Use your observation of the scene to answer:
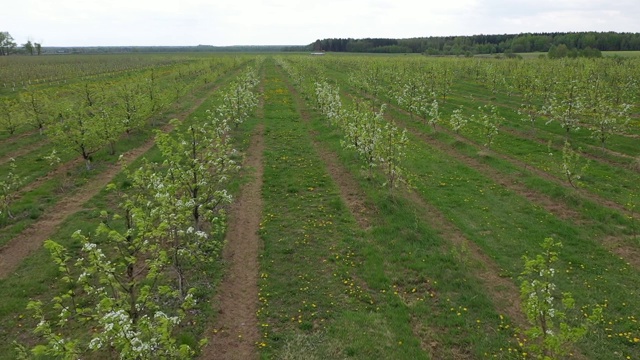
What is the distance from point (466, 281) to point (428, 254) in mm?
2244

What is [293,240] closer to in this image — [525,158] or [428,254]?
[428,254]

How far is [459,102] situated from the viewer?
163 ft

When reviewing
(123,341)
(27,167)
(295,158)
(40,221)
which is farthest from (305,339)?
(27,167)

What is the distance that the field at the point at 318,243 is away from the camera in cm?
1141

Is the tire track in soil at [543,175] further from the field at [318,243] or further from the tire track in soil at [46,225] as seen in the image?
the tire track in soil at [46,225]

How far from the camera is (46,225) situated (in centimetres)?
1916

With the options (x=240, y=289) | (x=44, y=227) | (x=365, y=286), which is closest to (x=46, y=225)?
(x=44, y=227)

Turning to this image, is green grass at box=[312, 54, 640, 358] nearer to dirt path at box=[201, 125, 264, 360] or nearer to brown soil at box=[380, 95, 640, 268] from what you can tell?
brown soil at box=[380, 95, 640, 268]

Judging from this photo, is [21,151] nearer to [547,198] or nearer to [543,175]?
[547,198]

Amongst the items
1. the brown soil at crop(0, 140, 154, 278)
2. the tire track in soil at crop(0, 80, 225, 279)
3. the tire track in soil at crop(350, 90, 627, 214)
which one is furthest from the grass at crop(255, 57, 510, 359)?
the brown soil at crop(0, 140, 154, 278)

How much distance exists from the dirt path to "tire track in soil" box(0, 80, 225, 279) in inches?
226

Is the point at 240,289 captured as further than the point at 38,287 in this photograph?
Yes

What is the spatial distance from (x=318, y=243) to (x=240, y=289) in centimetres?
444

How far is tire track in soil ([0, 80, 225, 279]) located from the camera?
16.4 metres
